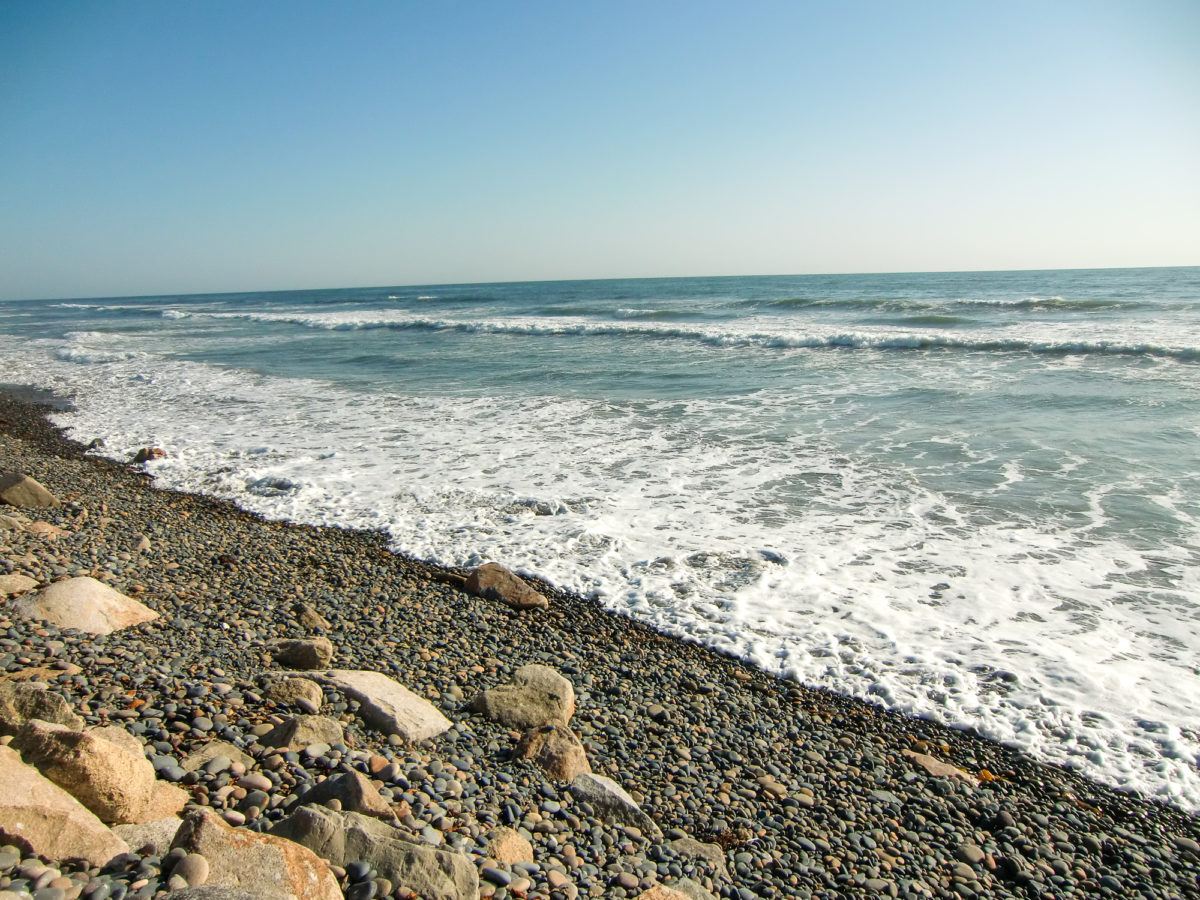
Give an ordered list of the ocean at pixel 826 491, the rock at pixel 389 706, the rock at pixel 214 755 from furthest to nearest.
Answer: the ocean at pixel 826 491
the rock at pixel 389 706
the rock at pixel 214 755

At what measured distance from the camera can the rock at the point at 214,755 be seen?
9.97 feet

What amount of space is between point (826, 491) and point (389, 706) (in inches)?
253

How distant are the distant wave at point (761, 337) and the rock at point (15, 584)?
22.8m

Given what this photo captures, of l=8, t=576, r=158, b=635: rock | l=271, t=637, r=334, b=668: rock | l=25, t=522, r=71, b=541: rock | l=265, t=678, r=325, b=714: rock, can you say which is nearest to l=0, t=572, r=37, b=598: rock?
l=8, t=576, r=158, b=635: rock

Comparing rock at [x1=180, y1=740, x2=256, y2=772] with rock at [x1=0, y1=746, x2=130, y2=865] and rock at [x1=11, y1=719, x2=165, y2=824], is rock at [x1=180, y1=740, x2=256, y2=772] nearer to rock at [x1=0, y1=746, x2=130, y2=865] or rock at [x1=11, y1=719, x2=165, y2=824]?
rock at [x1=11, y1=719, x2=165, y2=824]

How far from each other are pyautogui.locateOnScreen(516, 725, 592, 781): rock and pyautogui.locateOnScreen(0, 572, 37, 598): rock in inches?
147

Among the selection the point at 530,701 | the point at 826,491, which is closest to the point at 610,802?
the point at 530,701

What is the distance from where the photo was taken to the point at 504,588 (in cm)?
598

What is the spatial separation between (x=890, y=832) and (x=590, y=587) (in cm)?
325

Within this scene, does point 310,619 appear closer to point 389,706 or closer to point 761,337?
point 389,706

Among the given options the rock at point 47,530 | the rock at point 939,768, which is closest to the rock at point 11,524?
the rock at point 47,530

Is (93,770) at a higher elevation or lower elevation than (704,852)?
higher

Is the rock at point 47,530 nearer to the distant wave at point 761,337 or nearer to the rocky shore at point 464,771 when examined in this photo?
the rocky shore at point 464,771

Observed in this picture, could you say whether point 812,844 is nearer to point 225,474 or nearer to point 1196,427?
point 225,474
